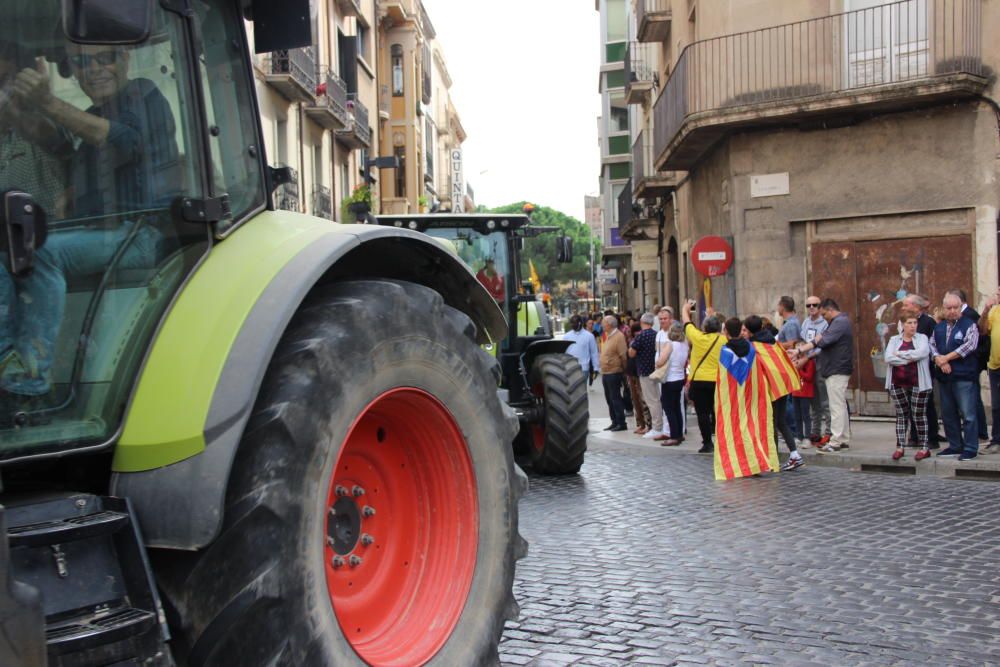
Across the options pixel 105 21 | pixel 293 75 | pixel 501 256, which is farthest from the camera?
pixel 293 75

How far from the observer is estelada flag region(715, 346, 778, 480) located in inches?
424

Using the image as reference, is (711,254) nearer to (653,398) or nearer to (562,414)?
(653,398)

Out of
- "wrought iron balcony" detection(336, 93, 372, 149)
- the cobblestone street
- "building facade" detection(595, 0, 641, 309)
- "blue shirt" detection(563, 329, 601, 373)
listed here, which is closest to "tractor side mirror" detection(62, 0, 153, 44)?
the cobblestone street

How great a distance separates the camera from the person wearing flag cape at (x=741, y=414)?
10.8 m

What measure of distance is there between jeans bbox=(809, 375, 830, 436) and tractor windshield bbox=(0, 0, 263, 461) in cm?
1079

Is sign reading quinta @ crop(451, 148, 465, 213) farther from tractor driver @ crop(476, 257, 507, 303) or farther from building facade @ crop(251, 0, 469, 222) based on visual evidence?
tractor driver @ crop(476, 257, 507, 303)

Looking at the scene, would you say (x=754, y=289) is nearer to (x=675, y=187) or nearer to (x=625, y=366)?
(x=625, y=366)

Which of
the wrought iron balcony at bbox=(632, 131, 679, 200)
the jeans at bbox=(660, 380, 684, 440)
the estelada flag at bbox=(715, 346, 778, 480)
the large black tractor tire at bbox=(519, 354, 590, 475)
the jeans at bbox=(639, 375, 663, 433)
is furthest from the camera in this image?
the wrought iron balcony at bbox=(632, 131, 679, 200)

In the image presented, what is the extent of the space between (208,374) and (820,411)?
36.5ft

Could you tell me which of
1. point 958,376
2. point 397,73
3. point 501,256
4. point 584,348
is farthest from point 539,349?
point 397,73

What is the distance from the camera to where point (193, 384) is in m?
2.61

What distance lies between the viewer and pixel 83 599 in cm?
225

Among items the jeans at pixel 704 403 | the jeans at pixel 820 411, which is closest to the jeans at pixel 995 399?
the jeans at pixel 820 411

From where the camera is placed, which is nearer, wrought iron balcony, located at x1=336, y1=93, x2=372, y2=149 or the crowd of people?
the crowd of people
